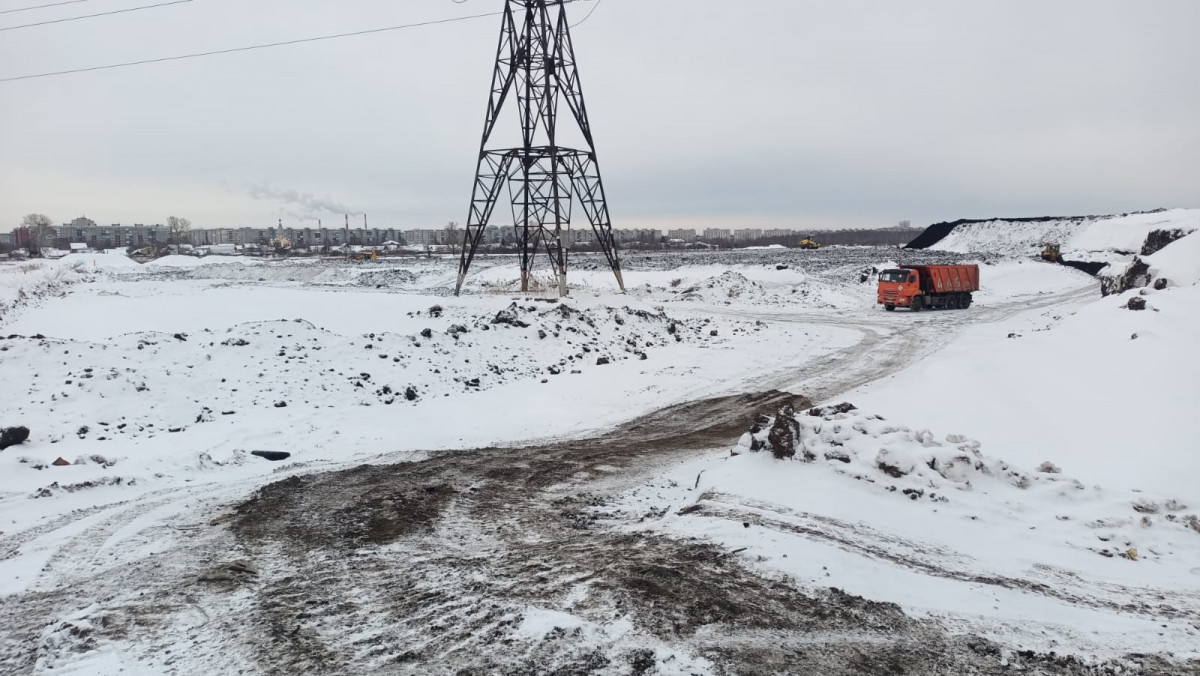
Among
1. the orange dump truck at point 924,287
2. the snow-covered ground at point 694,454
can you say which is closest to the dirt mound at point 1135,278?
the snow-covered ground at point 694,454

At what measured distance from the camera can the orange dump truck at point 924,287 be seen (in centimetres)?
3231

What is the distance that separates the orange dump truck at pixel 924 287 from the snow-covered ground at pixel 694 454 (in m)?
10.6

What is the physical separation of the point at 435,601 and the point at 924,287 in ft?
105

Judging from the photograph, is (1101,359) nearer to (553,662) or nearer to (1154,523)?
(1154,523)

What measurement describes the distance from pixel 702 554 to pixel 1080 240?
85371mm

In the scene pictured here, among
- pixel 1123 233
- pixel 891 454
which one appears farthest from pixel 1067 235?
pixel 891 454

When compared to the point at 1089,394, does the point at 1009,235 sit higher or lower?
higher

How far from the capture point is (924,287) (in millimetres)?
32500

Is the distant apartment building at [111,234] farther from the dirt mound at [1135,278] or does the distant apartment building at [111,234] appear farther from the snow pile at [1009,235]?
the dirt mound at [1135,278]

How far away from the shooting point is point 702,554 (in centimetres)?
605

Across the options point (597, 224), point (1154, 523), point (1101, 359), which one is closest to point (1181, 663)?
point (1154, 523)

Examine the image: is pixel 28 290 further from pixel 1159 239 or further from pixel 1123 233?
pixel 1123 233

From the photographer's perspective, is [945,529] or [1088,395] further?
[1088,395]

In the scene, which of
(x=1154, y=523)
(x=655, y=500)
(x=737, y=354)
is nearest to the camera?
(x=1154, y=523)
